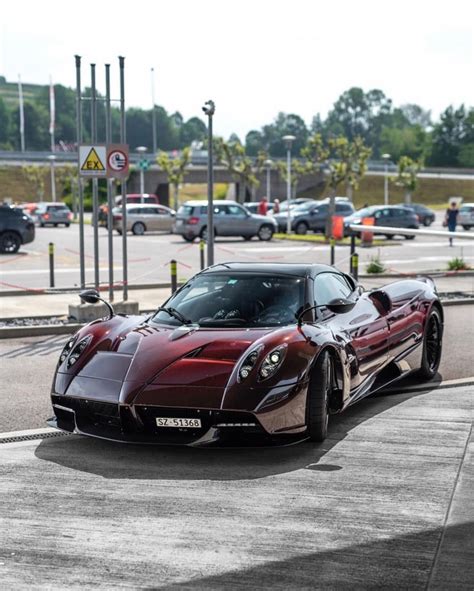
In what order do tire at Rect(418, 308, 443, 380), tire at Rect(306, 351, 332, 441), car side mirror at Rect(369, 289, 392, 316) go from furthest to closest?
tire at Rect(418, 308, 443, 380) < car side mirror at Rect(369, 289, 392, 316) < tire at Rect(306, 351, 332, 441)

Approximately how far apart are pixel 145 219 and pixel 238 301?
134 feet

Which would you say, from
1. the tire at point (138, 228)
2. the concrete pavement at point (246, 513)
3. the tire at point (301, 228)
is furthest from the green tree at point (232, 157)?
the concrete pavement at point (246, 513)

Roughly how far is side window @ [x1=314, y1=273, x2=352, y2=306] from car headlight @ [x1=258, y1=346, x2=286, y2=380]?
1.21 meters

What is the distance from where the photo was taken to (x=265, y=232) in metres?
43.4

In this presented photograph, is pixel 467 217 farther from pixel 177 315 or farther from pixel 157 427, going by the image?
pixel 157 427

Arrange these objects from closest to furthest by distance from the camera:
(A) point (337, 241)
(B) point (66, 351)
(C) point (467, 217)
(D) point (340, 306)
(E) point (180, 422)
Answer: (E) point (180, 422), (B) point (66, 351), (D) point (340, 306), (A) point (337, 241), (C) point (467, 217)

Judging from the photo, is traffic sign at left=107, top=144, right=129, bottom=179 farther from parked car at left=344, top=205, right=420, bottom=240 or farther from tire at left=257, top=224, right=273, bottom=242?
parked car at left=344, top=205, right=420, bottom=240

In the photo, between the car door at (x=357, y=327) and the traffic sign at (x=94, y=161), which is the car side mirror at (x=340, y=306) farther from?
the traffic sign at (x=94, y=161)

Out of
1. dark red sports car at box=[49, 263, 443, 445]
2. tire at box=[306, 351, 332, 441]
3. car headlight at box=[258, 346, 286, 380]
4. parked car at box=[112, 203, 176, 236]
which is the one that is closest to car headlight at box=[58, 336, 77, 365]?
dark red sports car at box=[49, 263, 443, 445]

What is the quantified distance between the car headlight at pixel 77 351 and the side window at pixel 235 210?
3457cm

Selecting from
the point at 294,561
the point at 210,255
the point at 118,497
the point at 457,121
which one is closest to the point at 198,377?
the point at 118,497

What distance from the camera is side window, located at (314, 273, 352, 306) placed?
9.07 m

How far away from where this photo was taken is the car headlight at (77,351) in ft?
26.8

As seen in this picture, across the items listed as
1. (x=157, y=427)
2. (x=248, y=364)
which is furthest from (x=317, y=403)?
(x=157, y=427)
